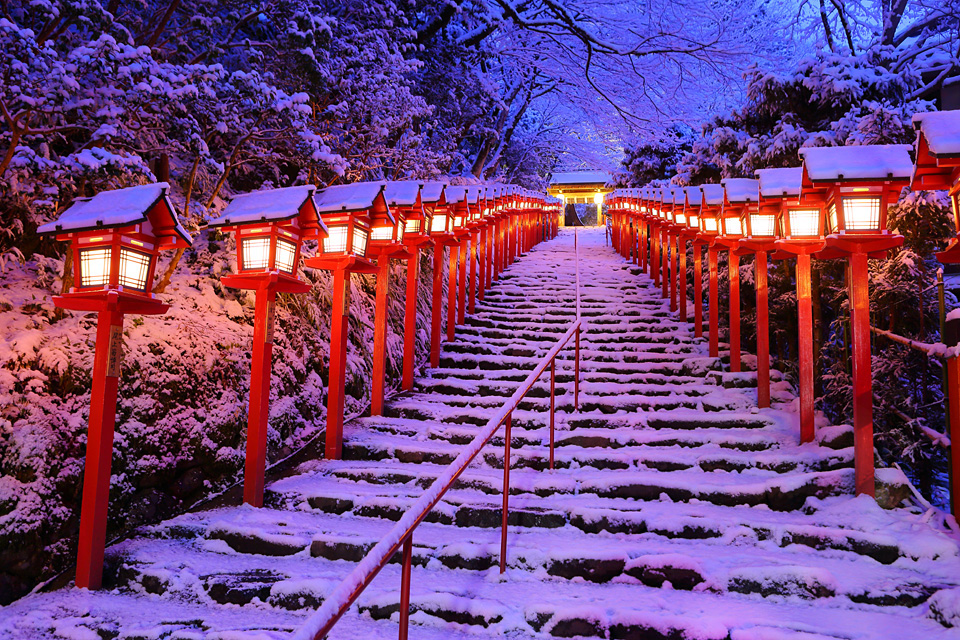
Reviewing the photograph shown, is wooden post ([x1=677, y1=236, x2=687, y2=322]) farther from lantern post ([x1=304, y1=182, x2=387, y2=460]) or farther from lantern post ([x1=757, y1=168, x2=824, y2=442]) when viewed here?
lantern post ([x1=304, y1=182, x2=387, y2=460])

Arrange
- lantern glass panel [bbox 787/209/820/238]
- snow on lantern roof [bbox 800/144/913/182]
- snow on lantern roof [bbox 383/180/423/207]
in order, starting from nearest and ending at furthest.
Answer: snow on lantern roof [bbox 800/144/913/182]
lantern glass panel [bbox 787/209/820/238]
snow on lantern roof [bbox 383/180/423/207]

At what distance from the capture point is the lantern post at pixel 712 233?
318 inches

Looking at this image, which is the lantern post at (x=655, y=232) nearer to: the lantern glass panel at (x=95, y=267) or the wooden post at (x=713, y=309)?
the wooden post at (x=713, y=309)

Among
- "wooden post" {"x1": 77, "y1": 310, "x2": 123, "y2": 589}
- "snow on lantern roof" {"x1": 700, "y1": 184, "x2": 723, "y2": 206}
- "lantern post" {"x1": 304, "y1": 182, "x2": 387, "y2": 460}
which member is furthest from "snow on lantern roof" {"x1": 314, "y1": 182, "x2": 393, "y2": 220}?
"snow on lantern roof" {"x1": 700, "y1": 184, "x2": 723, "y2": 206}

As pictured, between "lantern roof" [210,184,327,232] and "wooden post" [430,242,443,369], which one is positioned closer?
"lantern roof" [210,184,327,232]

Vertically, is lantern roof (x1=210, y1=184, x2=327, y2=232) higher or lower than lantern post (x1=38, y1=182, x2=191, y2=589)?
higher

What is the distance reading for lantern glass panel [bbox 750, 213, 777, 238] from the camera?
664 cm

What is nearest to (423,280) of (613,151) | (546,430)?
(546,430)

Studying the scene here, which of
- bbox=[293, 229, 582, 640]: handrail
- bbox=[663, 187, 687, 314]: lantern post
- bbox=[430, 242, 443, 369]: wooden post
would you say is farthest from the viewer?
bbox=[663, 187, 687, 314]: lantern post

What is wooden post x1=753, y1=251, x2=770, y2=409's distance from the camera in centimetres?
657

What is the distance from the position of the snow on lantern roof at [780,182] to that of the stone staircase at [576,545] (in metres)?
2.45

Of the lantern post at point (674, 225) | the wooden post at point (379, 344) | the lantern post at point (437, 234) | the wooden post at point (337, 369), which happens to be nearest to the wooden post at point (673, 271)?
the lantern post at point (674, 225)

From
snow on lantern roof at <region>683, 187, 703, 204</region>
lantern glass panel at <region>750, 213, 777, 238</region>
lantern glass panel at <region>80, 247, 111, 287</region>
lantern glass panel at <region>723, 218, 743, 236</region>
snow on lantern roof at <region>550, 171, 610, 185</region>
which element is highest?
snow on lantern roof at <region>550, 171, 610, 185</region>

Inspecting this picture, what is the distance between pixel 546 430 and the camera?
640cm
